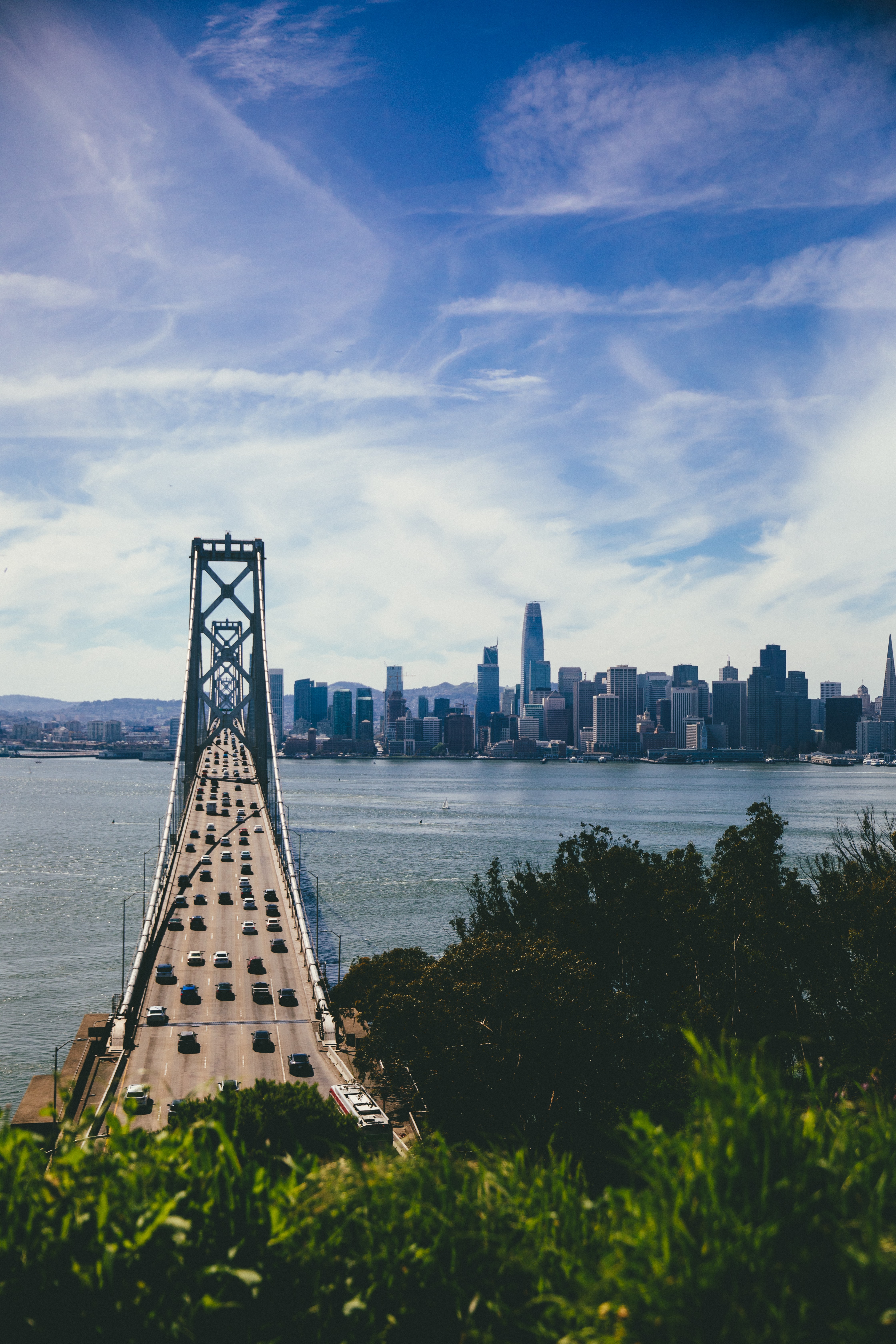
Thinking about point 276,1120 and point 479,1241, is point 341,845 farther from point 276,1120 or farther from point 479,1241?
point 479,1241

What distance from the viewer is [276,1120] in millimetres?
9773

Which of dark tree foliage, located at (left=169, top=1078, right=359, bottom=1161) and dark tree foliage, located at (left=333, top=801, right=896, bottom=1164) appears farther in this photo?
dark tree foliage, located at (left=333, top=801, right=896, bottom=1164)

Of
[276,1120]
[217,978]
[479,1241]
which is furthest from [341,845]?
[479,1241]

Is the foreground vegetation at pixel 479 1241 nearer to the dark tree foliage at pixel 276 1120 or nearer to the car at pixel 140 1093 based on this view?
the dark tree foliage at pixel 276 1120

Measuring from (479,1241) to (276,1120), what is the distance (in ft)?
17.7

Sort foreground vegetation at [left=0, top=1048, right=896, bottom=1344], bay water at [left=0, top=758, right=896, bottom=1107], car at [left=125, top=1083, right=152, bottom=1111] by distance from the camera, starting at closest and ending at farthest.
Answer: foreground vegetation at [left=0, top=1048, right=896, bottom=1344]
car at [left=125, top=1083, right=152, bottom=1111]
bay water at [left=0, top=758, right=896, bottom=1107]

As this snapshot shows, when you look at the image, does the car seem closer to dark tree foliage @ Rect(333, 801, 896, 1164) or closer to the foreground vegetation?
dark tree foliage @ Rect(333, 801, 896, 1164)

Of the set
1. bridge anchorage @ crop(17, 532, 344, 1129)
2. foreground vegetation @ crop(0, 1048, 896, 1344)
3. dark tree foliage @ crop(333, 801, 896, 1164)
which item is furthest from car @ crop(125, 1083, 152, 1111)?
foreground vegetation @ crop(0, 1048, 896, 1344)

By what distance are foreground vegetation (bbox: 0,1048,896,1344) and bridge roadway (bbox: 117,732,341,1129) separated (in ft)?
11.1

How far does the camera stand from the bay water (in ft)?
105

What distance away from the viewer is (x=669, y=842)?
60.7 m

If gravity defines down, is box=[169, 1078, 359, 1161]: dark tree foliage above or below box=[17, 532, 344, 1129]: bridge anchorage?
above

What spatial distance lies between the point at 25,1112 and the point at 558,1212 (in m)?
18.2

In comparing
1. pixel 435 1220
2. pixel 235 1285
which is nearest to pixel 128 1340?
pixel 235 1285
